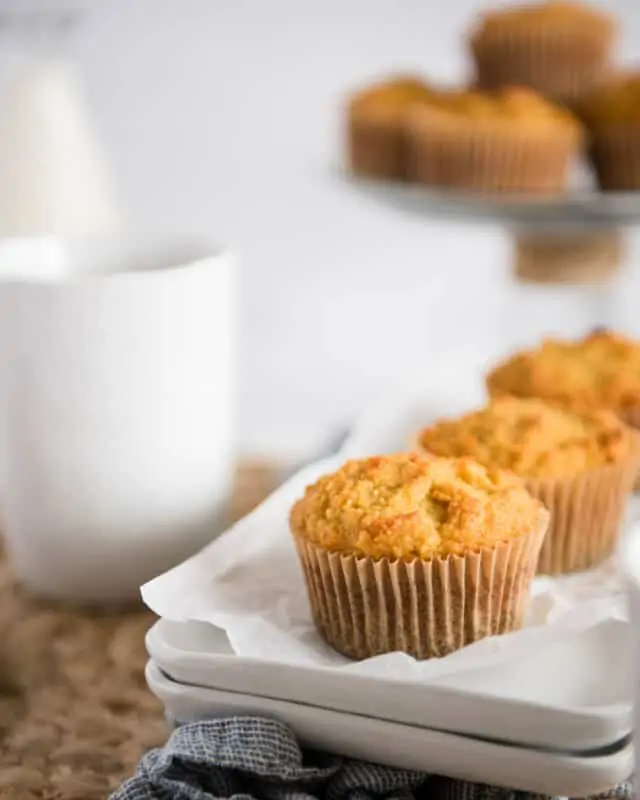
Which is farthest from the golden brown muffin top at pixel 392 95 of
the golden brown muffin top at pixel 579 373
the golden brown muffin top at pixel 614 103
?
the golden brown muffin top at pixel 579 373

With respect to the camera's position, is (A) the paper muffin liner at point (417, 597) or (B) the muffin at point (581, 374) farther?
(B) the muffin at point (581, 374)

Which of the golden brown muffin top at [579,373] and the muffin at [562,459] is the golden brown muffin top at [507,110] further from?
the muffin at [562,459]

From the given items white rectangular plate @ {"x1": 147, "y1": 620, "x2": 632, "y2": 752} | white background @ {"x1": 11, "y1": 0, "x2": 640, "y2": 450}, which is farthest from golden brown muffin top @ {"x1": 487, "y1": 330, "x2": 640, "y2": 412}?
white background @ {"x1": 11, "y1": 0, "x2": 640, "y2": 450}

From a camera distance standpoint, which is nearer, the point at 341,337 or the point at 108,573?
the point at 108,573

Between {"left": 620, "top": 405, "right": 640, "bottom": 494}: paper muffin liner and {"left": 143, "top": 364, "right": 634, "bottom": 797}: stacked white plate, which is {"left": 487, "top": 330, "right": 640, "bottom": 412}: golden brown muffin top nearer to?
{"left": 620, "top": 405, "right": 640, "bottom": 494}: paper muffin liner

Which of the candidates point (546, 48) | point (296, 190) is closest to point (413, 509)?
point (546, 48)

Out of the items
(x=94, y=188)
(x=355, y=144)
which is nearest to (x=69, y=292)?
(x=94, y=188)

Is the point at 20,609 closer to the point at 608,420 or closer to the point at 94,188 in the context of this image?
the point at 608,420
